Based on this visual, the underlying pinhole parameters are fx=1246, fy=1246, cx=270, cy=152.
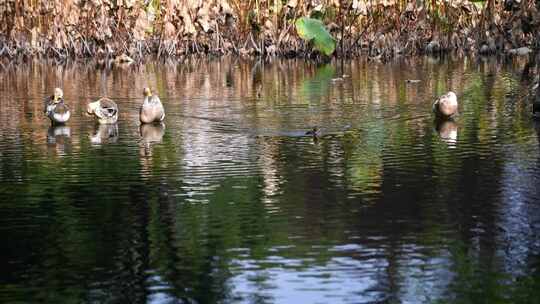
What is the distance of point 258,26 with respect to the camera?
98.9ft

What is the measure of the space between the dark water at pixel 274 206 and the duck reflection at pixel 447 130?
5 cm

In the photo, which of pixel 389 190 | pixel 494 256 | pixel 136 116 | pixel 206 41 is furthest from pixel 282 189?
pixel 206 41

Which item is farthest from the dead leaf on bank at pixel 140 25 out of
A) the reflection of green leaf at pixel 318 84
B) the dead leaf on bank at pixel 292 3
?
the reflection of green leaf at pixel 318 84

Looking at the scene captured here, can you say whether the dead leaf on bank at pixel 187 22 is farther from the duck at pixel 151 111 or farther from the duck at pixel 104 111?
the duck at pixel 151 111

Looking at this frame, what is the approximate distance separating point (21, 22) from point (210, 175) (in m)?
21.1

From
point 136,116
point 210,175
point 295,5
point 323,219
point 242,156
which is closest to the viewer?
point 323,219

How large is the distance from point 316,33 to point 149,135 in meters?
13.8

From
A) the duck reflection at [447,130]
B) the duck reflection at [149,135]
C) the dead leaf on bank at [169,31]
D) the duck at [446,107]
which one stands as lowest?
the duck reflection at [447,130]

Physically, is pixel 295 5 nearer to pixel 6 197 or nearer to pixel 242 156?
pixel 242 156

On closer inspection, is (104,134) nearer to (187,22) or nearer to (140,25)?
(140,25)

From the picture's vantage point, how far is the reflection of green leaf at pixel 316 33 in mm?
25938

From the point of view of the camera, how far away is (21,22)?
97.8ft

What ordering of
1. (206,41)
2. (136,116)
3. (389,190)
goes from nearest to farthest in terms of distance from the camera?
(389,190)
(136,116)
(206,41)

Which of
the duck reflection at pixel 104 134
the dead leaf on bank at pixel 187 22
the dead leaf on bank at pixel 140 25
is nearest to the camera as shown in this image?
the duck reflection at pixel 104 134
